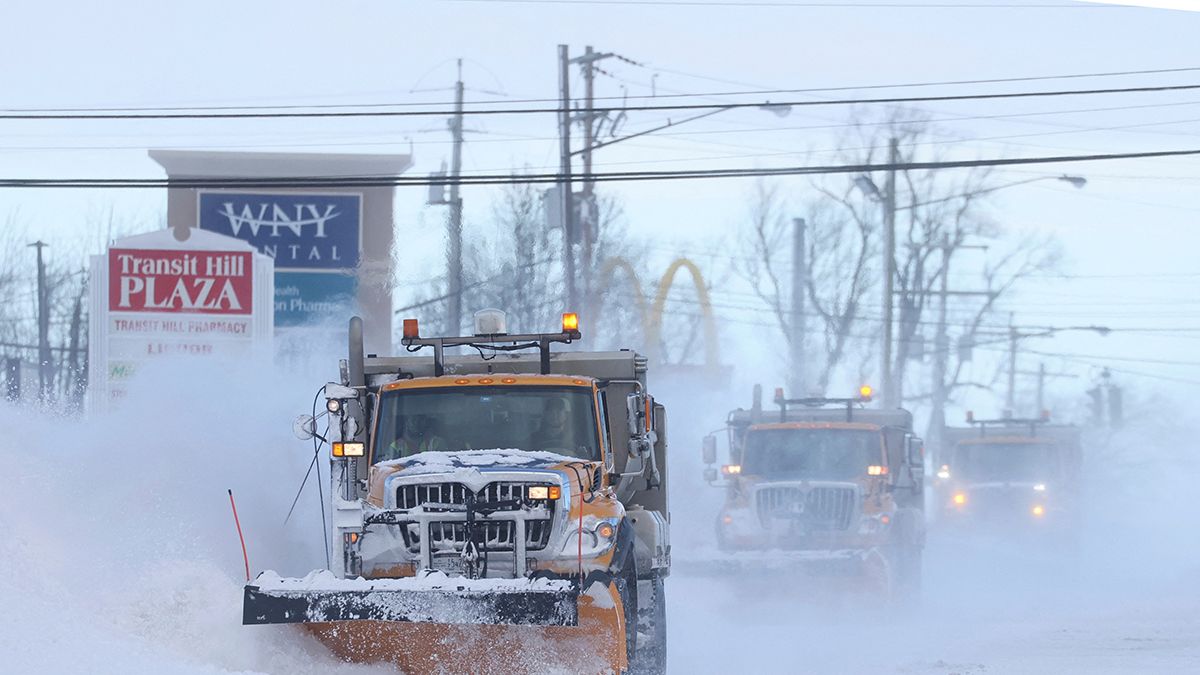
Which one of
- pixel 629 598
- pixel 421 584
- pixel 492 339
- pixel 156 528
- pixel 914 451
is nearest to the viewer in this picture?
pixel 421 584

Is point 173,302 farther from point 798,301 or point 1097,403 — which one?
point 1097,403

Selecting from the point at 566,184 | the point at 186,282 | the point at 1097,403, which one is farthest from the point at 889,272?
the point at 1097,403

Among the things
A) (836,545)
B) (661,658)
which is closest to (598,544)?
(661,658)

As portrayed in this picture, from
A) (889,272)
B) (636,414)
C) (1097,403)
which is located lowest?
(1097,403)

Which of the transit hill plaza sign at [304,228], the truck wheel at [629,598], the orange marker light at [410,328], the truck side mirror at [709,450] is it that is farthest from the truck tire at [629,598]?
the transit hill plaza sign at [304,228]

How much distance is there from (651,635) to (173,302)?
60.5 feet

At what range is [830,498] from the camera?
21391mm

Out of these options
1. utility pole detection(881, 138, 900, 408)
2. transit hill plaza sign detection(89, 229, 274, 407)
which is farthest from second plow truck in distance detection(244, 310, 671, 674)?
utility pole detection(881, 138, 900, 408)

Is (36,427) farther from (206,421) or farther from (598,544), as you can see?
(598,544)

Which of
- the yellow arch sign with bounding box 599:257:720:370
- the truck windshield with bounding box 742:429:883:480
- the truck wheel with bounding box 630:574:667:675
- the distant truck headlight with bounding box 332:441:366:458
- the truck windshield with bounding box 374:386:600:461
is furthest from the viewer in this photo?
the yellow arch sign with bounding box 599:257:720:370

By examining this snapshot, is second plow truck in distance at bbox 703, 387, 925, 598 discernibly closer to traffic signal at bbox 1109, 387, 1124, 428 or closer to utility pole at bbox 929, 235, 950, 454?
utility pole at bbox 929, 235, 950, 454

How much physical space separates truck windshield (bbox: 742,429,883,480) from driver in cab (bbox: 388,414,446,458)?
34.9 ft

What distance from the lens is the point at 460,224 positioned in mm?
34875

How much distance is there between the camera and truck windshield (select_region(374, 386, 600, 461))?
12148 millimetres
